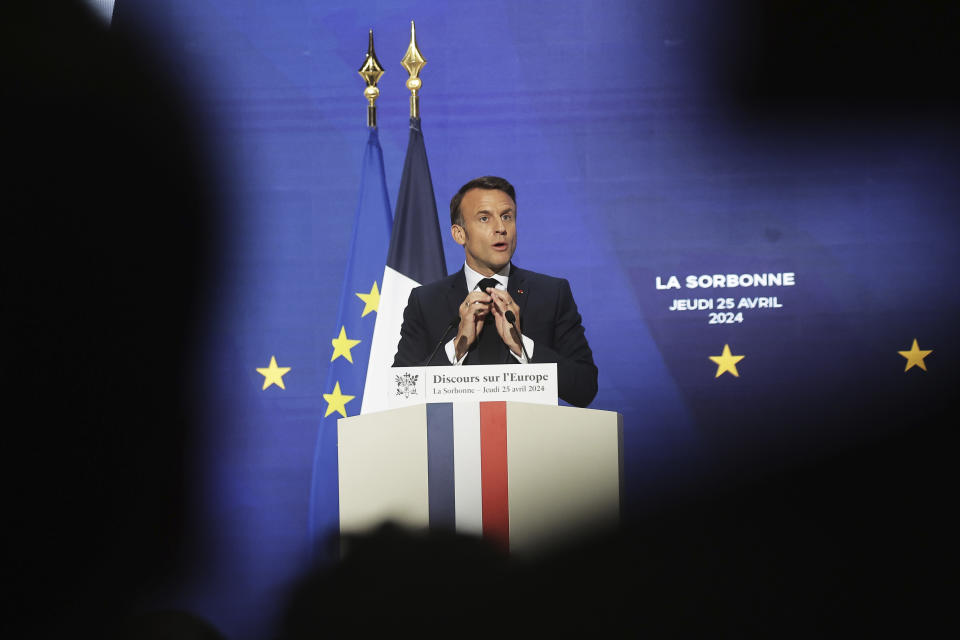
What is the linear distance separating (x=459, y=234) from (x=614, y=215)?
0.65 m

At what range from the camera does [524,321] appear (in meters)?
3.27

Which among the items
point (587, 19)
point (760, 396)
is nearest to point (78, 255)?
point (587, 19)

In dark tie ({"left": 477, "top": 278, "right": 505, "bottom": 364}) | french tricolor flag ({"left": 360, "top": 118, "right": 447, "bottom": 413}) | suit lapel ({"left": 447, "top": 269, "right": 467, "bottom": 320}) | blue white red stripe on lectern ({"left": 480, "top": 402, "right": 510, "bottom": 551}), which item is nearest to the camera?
blue white red stripe on lectern ({"left": 480, "top": 402, "right": 510, "bottom": 551})

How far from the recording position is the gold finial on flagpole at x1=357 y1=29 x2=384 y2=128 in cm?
356

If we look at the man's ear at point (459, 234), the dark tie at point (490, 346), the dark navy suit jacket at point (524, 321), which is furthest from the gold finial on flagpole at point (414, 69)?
the dark tie at point (490, 346)

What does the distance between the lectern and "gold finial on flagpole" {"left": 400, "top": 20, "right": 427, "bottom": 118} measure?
64.4 inches

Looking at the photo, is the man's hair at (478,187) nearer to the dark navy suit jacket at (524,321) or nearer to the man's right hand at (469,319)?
the dark navy suit jacket at (524,321)

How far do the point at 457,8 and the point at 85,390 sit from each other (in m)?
2.18

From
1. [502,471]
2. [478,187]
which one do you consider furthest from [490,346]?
[502,471]

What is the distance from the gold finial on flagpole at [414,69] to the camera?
140 inches

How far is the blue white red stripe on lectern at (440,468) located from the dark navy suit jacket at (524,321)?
2.71 feet

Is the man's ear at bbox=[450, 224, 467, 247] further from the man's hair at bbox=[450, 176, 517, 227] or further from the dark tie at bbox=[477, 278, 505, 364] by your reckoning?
the dark tie at bbox=[477, 278, 505, 364]

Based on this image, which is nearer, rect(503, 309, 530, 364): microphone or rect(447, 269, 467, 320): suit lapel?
rect(503, 309, 530, 364): microphone

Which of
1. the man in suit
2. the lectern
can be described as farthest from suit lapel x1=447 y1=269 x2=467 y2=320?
the lectern
